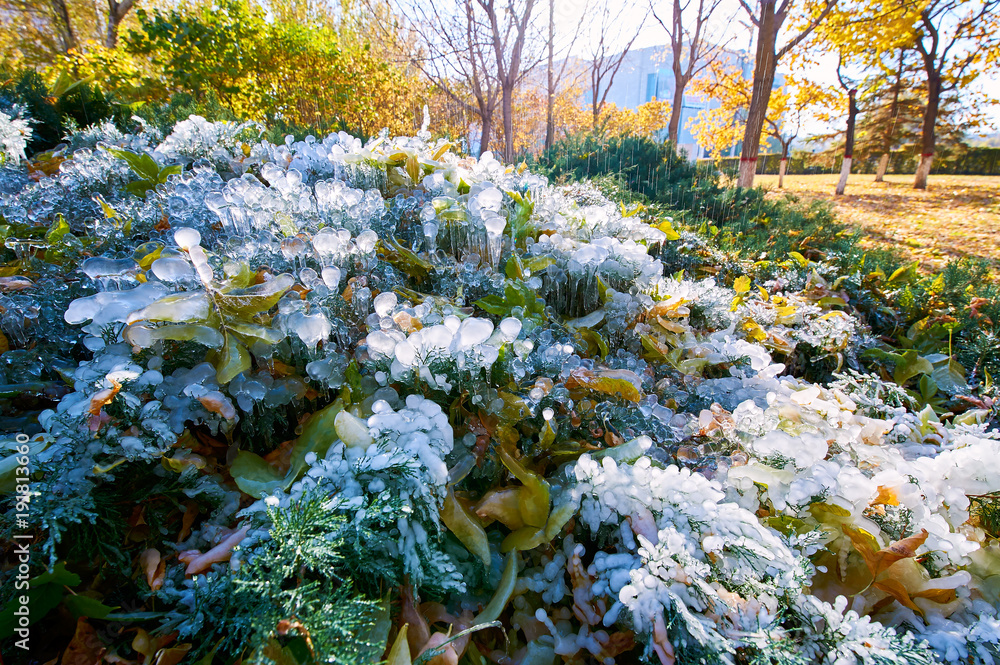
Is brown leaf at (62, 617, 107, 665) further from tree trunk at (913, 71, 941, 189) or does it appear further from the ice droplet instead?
tree trunk at (913, 71, 941, 189)

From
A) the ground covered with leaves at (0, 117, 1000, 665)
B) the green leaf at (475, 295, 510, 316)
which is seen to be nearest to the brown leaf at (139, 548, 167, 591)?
the ground covered with leaves at (0, 117, 1000, 665)

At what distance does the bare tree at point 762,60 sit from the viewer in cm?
599

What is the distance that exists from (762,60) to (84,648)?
7823 mm

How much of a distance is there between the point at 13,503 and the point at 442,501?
68cm

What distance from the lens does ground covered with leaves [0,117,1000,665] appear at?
0.74 metres

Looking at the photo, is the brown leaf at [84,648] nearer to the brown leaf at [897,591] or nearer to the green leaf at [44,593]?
the green leaf at [44,593]

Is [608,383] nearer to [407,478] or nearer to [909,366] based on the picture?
[407,478]

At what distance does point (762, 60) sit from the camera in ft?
20.1

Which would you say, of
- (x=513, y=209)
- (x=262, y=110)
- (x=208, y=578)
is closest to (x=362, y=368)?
(x=208, y=578)

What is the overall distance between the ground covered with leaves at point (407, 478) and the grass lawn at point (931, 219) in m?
4.25

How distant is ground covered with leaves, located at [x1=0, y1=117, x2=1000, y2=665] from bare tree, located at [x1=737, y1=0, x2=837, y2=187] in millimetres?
5956

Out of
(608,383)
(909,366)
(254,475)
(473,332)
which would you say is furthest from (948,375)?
(254,475)

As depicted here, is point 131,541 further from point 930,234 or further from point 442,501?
point 930,234

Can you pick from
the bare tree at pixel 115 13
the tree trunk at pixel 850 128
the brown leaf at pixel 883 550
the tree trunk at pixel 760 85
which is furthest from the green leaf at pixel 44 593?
the tree trunk at pixel 850 128
